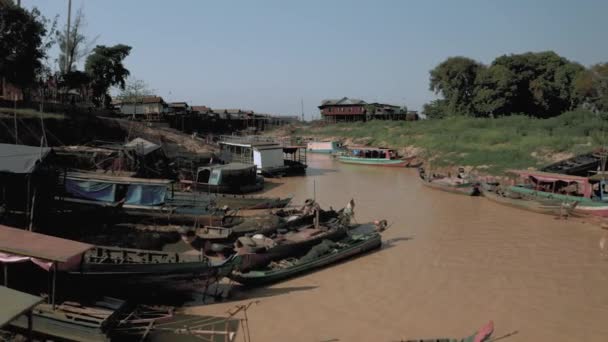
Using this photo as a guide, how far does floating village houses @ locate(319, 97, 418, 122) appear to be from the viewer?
6344cm

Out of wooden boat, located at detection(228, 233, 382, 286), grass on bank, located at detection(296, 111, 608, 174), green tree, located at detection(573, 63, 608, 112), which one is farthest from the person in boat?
green tree, located at detection(573, 63, 608, 112)

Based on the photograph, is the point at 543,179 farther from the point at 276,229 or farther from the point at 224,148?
the point at 224,148

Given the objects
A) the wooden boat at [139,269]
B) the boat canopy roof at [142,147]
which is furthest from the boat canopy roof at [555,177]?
the boat canopy roof at [142,147]

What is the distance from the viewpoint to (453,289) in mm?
10430

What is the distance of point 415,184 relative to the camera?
88.2 ft

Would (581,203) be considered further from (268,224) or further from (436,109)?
(436,109)

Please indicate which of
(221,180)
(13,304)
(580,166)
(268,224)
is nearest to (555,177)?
(580,166)

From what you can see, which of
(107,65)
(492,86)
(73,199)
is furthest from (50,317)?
(492,86)

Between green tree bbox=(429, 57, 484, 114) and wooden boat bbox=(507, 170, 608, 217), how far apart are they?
1143 inches

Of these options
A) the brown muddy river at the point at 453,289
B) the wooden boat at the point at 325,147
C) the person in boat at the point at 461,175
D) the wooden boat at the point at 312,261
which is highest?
the wooden boat at the point at 325,147

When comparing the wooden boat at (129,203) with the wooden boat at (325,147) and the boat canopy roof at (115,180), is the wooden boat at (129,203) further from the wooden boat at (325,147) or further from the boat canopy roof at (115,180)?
the wooden boat at (325,147)

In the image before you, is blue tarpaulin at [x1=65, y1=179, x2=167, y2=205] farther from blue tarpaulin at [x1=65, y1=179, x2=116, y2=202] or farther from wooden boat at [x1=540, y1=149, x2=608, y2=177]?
wooden boat at [x1=540, y1=149, x2=608, y2=177]

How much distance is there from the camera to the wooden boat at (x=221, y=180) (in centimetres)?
1998

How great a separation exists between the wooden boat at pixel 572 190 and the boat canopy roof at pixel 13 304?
17.8 meters
